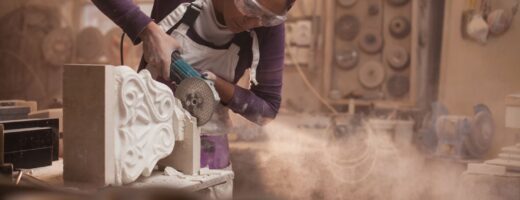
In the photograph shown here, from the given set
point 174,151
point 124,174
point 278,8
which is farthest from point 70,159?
point 278,8

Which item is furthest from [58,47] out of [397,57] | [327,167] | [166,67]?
[397,57]

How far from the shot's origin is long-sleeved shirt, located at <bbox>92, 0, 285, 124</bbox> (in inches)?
134

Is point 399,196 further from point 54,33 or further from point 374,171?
point 54,33

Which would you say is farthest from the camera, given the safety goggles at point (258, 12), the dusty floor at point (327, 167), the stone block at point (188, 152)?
the dusty floor at point (327, 167)

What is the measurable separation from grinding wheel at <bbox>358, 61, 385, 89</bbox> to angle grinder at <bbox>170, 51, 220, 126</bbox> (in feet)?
4.80

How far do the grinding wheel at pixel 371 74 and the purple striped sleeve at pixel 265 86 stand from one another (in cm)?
75

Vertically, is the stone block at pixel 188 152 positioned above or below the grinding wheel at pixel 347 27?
below

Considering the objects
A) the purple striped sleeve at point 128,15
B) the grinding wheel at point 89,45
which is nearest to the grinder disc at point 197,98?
the purple striped sleeve at point 128,15

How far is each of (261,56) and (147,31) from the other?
70 centimetres

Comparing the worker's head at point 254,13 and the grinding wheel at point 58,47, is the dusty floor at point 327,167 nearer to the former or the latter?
the worker's head at point 254,13

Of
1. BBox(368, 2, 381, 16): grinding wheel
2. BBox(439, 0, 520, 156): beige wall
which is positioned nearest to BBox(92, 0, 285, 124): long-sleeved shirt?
BBox(368, 2, 381, 16): grinding wheel

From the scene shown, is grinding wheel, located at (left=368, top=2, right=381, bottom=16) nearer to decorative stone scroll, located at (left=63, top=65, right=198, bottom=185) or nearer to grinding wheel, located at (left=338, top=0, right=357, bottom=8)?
grinding wheel, located at (left=338, top=0, right=357, bottom=8)

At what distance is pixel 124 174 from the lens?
2564 mm

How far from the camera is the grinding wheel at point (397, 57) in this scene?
4074mm
